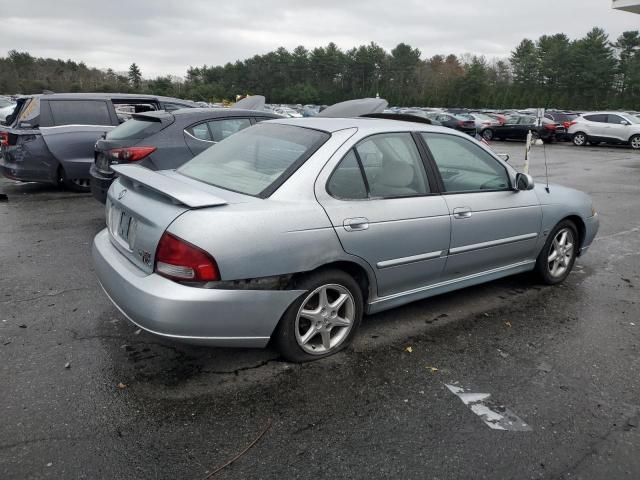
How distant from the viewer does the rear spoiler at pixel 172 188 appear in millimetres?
2893

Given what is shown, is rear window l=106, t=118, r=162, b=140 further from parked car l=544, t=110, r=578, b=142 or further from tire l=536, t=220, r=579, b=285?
parked car l=544, t=110, r=578, b=142

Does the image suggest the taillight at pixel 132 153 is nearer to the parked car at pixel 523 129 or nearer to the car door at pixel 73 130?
the car door at pixel 73 130

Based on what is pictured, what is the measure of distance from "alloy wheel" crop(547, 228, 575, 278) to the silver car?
0.48m

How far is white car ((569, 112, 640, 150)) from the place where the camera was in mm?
23234

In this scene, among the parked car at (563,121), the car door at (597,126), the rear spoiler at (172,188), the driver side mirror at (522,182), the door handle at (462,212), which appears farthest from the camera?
the parked car at (563,121)

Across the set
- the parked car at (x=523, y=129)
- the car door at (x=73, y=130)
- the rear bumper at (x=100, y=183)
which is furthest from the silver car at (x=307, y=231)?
the parked car at (x=523, y=129)

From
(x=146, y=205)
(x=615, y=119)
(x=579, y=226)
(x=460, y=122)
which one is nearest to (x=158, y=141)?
(x=146, y=205)

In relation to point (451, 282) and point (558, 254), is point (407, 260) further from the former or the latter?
point (558, 254)

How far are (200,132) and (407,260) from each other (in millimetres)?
4019

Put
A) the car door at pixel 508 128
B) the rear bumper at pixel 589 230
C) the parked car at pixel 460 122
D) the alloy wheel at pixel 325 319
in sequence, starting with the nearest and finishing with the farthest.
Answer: the alloy wheel at pixel 325 319 → the rear bumper at pixel 589 230 → the car door at pixel 508 128 → the parked car at pixel 460 122

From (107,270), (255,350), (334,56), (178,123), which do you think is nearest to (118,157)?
(178,123)

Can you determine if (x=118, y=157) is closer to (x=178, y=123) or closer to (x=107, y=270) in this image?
(x=178, y=123)

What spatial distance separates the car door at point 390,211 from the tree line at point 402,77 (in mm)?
51910

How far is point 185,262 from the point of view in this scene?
2762 mm
